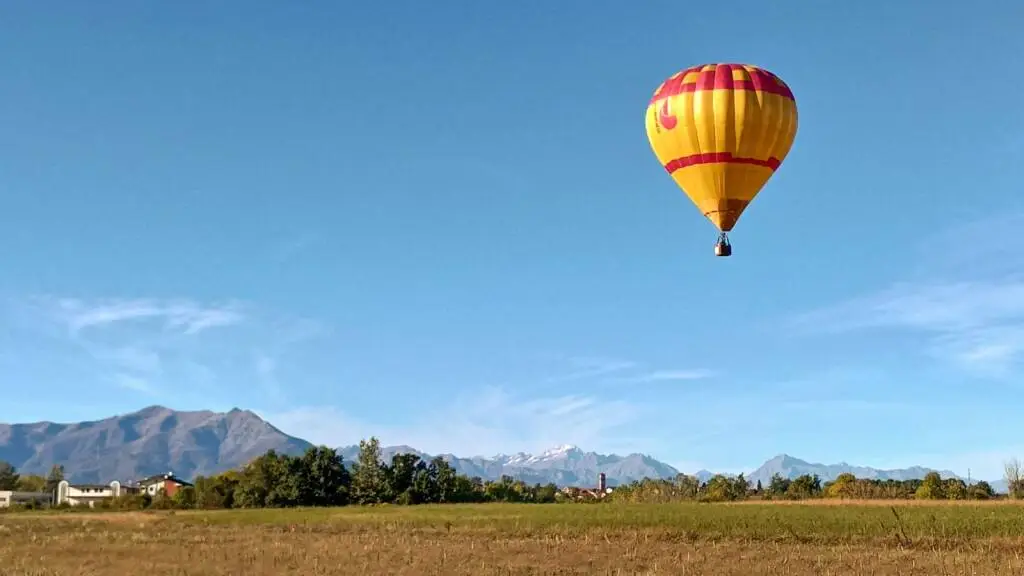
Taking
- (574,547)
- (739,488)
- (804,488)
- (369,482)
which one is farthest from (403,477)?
(574,547)

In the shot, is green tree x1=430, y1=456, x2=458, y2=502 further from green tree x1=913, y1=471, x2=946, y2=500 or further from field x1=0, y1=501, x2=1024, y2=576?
field x1=0, y1=501, x2=1024, y2=576

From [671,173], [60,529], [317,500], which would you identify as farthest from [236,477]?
[671,173]

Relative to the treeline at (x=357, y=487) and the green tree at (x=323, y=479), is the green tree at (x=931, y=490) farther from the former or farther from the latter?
the green tree at (x=323, y=479)

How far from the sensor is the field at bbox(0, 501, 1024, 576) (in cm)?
3366

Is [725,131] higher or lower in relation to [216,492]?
higher

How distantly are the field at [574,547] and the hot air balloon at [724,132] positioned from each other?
42.2 feet

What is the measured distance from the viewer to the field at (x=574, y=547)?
33656 mm

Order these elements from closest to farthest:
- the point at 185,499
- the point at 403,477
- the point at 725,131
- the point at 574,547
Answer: the point at 725,131 < the point at 574,547 < the point at 185,499 < the point at 403,477

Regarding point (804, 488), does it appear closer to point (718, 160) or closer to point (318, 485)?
point (318, 485)

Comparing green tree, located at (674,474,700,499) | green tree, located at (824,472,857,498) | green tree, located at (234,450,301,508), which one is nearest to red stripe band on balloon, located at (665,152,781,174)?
green tree, located at (234,450,301,508)

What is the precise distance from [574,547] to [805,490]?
115 meters

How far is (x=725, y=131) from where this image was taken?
36.4 meters

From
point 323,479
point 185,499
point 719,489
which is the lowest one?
point 185,499

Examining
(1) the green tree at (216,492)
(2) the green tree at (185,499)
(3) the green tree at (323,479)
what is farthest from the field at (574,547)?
(2) the green tree at (185,499)
